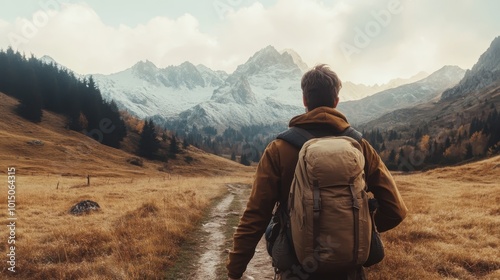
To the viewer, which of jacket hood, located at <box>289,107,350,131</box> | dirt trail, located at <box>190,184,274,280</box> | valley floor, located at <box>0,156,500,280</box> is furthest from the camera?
dirt trail, located at <box>190,184,274,280</box>

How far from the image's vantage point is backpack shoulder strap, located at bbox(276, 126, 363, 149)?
3.52 meters

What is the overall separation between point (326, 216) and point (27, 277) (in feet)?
29.7

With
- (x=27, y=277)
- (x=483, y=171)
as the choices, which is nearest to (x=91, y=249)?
(x=27, y=277)

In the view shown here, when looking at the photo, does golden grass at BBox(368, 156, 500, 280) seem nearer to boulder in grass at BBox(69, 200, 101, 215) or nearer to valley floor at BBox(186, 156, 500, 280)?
valley floor at BBox(186, 156, 500, 280)

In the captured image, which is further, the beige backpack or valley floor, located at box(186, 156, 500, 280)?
valley floor, located at box(186, 156, 500, 280)

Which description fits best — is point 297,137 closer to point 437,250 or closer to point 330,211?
point 330,211

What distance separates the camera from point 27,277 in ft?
28.8

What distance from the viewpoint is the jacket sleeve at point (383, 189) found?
3676 mm

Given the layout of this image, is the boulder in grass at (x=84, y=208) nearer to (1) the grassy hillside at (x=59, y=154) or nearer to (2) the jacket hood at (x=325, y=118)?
(2) the jacket hood at (x=325, y=118)

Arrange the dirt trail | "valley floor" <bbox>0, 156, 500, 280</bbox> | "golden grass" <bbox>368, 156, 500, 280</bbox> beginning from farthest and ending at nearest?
1. the dirt trail
2. "valley floor" <bbox>0, 156, 500, 280</bbox>
3. "golden grass" <bbox>368, 156, 500, 280</bbox>

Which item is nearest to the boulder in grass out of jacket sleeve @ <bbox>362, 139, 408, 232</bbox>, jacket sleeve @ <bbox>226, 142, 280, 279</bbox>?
jacket sleeve @ <bbox>226, 142, 280, 279</bbox>

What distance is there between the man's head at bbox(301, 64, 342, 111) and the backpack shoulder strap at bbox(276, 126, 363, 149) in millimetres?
323

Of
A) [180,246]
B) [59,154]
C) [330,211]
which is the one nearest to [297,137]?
[330,211]

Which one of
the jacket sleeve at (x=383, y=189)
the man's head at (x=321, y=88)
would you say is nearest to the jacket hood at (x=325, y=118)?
the man's head at (x=321, y=88)
